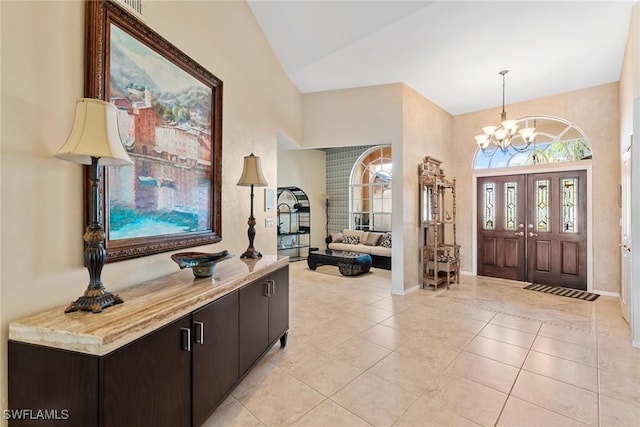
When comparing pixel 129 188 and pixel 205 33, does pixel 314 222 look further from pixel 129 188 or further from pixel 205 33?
pixel 129 188

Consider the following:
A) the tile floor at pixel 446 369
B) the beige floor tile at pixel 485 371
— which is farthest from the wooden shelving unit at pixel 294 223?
the beige floor tile at pixel 485 371

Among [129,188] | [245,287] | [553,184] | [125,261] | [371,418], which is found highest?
[553,184]

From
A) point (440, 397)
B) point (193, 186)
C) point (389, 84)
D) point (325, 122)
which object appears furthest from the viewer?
point (325, 122)

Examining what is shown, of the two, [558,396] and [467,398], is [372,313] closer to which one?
[467,398]

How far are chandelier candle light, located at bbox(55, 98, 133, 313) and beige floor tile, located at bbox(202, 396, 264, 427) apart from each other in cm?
106

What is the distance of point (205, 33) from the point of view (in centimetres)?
274

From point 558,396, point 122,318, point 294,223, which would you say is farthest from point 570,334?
point 294,223

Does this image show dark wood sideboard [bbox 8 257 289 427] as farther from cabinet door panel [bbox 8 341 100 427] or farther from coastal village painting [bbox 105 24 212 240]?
coastal village painting [bbox 105 24 212 240]

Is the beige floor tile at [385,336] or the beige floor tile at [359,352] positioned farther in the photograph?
the beige floor tile at [385,336]

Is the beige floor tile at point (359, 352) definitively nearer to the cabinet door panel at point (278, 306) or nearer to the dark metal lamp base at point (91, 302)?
the cabinet door panel at point (278, 306)

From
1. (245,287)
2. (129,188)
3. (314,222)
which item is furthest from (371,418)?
(314,222)

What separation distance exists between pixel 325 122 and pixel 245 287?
377cm

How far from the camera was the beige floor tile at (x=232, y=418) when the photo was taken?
1.94 m

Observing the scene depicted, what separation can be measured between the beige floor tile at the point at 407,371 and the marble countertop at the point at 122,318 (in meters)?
1.49
